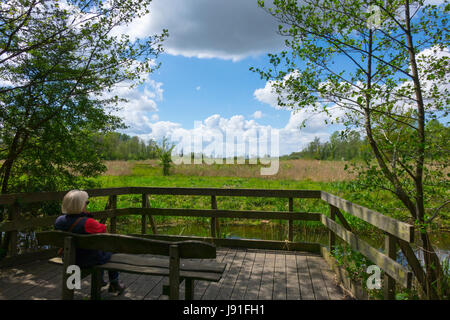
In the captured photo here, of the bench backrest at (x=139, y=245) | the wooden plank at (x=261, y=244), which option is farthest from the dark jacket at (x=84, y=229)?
the wooden plank at (x=261, y=244)

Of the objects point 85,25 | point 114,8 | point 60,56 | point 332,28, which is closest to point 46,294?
point 60,56

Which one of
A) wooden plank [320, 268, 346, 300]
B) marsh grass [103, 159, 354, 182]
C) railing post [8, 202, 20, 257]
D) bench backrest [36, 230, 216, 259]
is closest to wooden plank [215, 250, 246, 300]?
wooden plank [320, 268, 346, 300]

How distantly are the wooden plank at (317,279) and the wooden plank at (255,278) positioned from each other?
0.67m

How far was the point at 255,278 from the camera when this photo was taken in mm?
3986

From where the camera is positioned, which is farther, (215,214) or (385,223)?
(215,214)

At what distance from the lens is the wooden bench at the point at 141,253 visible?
7.56 feet

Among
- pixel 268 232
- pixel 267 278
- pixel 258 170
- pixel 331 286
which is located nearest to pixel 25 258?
pixel 267 278

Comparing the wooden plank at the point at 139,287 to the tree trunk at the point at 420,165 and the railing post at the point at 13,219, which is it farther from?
the tree trunk at the point at 420,165

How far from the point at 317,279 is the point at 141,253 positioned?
8.44ft

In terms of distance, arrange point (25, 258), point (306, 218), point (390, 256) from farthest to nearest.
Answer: point (306, 218), point (25, 258), point (390, 256)

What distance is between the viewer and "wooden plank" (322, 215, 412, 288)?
238 cm

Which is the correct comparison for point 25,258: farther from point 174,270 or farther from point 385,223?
point 385,223

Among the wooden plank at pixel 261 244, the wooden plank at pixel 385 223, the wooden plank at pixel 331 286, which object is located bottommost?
the wooden plank at pixel 331 286
